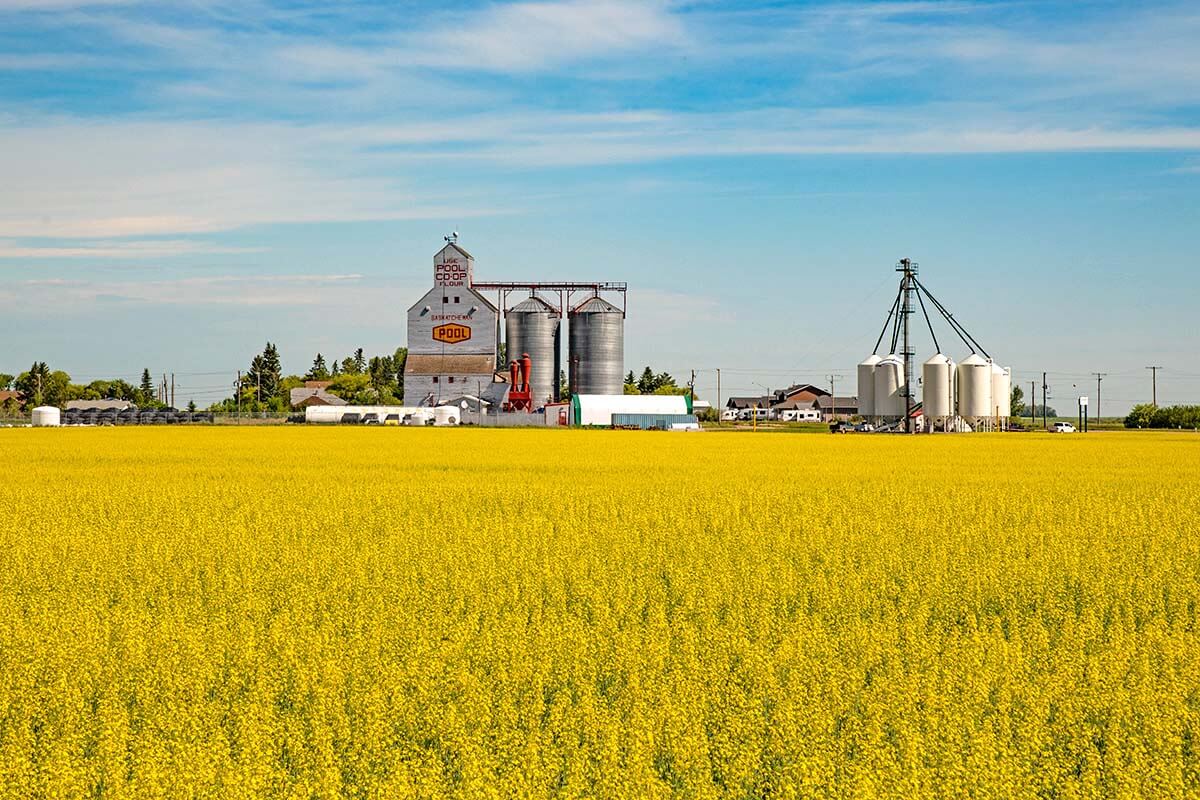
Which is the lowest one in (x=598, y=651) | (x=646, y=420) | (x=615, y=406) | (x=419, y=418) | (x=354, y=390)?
(x=598, y=651)

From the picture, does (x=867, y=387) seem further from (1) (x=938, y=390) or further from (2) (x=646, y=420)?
(2) (x=646, y=420)

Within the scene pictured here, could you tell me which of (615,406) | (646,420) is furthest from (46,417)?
(646,420)

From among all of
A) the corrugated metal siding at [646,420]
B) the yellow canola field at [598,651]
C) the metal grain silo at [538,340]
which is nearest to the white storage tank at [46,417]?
the metal grain silo at [538,340]

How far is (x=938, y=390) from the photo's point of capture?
87938 mm

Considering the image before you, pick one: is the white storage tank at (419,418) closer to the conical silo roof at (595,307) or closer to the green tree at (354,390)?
the conical silo roof at (595,307)

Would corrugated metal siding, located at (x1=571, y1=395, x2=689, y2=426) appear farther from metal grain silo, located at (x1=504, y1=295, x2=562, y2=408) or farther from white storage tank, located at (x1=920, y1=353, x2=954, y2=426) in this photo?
white storage tank, located at (x1=920, y1=353, x2=954, y2=426)

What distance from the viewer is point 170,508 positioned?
22234 millimetres

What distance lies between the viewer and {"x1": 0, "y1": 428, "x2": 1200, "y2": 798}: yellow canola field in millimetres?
7406

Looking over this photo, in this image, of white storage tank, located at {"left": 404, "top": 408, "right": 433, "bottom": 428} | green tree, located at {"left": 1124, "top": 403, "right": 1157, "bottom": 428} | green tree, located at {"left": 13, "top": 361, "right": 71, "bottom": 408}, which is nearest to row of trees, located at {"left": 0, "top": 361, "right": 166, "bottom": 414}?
green tree, located at {"left": 13, "top": 361, "right": 71, "bottom": 408}

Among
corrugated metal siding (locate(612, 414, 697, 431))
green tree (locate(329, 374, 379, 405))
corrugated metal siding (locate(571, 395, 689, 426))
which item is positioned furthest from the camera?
green tree (locate(329, 374, 379, 405))

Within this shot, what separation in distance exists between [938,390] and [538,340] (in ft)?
120

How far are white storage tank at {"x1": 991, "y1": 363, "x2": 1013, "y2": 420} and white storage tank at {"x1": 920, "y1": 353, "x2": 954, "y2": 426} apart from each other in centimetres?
386

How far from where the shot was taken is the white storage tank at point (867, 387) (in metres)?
91.1

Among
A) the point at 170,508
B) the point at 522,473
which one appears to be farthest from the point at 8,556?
the point at 522,473
